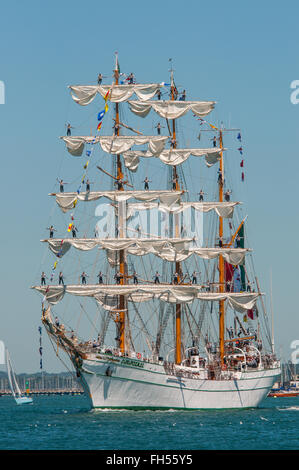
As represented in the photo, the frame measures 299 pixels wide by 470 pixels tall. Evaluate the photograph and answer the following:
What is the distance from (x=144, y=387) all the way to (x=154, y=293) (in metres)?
9.66

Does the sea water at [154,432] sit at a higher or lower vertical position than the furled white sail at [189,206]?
lower

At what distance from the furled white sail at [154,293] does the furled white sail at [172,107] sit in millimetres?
17693

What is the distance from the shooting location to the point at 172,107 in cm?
9800

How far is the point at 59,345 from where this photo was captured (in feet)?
287

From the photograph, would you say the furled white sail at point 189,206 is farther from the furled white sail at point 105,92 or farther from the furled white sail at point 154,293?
the furled white sail at point 105,92

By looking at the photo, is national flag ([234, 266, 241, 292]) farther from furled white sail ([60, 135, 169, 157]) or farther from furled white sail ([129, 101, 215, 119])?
furled white sail ([60, 135, 169, 157])

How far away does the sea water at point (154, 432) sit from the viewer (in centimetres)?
6234

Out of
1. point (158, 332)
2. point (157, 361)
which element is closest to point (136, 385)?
point (157, 361)

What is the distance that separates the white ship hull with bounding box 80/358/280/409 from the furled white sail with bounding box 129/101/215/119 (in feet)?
83.7

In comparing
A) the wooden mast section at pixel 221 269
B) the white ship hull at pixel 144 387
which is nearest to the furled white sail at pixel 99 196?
the wooden mast section at pixel 221 269
